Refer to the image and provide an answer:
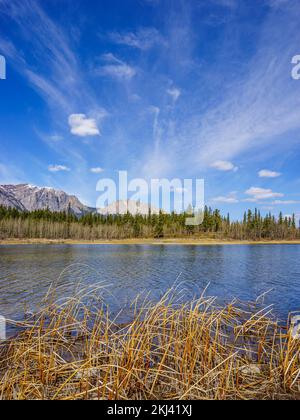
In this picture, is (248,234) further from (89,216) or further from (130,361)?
(130,361)

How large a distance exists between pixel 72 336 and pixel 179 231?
124292 mm

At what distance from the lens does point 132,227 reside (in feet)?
432

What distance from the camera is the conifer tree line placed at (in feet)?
398

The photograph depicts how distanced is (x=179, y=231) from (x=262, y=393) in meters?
127

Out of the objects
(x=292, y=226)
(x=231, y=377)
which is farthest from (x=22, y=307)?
(x=292, y=226)

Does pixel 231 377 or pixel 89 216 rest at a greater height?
pixel 89 216

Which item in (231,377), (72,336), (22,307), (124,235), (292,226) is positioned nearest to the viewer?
(231,377)

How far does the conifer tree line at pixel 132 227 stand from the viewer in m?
121
